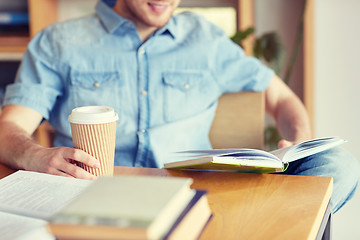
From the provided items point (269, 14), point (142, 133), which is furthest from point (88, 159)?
point (269, 14)

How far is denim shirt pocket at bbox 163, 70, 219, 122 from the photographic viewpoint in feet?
5.02

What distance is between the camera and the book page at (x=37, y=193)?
29.3 inches

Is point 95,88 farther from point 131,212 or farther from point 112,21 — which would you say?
point 131,212

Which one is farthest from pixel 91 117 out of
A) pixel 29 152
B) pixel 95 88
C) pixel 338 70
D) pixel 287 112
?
pixel 338 70

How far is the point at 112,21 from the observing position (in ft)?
5.04

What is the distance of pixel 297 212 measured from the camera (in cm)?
81

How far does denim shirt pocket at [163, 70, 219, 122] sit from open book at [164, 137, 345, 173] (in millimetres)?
516

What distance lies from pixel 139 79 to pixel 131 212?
1015 mm

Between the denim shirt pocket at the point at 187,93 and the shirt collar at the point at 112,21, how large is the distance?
130mm

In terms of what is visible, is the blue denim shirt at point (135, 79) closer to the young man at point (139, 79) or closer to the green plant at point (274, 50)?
the young man at point (139, 79)

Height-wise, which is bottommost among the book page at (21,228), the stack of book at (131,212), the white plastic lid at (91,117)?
the book page at (21,228)

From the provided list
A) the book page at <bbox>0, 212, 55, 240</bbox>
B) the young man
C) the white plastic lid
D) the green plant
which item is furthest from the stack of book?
the green plant

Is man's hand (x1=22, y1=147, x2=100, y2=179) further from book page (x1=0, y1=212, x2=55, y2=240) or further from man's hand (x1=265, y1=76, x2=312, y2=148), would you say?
man's hand (x1=265, y1=76, x2=312, y2=148)

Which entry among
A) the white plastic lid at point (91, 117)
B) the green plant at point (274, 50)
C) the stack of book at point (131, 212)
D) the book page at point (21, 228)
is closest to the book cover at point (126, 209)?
the stack of book at point (131, 212)
